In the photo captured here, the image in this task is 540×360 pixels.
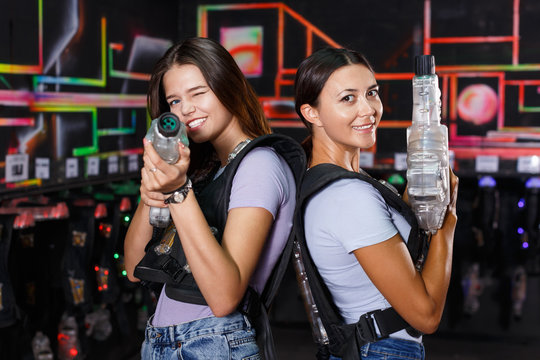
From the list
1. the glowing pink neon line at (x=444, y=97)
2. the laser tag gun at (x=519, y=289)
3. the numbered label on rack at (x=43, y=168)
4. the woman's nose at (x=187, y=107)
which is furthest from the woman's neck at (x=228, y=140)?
the laser tag gun at (x=519, y=289)

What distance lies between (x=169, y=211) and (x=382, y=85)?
11.7ft

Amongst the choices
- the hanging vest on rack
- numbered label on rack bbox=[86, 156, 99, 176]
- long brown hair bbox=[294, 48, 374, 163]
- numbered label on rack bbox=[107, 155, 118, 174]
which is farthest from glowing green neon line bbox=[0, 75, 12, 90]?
long brown hair bbox=[294, 48, 374, 163]

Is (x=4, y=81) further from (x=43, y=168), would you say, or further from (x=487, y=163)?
(x=487, y=163)

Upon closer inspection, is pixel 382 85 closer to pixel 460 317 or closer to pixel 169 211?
pixel 460 317

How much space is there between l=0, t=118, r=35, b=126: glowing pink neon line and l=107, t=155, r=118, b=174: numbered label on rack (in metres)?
0.83

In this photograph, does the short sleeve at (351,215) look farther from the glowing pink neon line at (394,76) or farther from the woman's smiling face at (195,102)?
the glowing pink neon line at (394,76)

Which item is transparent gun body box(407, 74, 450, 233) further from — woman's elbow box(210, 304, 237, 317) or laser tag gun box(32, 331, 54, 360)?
laser tag gun box(32, 331, 54, 360)

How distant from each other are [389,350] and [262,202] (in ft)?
1.56

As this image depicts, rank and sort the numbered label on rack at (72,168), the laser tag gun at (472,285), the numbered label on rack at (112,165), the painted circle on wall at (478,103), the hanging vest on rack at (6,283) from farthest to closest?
the laser tag gun at (472,285)
the painted circle on wall at (478,103)
the numbered label on rack at (112,165)
the numbered label on rack at (72,168)
the hanging vest on rack at (6,283)

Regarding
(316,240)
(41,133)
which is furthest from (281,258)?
(41,133)

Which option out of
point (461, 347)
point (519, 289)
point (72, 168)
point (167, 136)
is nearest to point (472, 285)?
point (519, 289)

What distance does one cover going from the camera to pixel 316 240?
1494 millimetres

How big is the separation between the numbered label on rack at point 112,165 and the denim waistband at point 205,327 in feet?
8.59

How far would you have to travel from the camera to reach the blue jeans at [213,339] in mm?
1371
